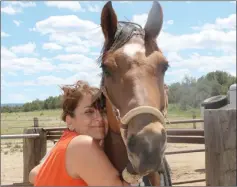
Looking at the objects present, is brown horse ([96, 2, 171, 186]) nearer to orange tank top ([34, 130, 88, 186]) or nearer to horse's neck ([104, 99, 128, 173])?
horse's neck ([104, 99, 128, 173])

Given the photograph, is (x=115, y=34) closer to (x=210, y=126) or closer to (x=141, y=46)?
(x=141, y=46)

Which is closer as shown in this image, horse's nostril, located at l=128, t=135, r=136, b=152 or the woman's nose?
horse's nostril, located at l=128, t=135, r=136, b=152

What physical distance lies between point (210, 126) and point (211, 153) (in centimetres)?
28

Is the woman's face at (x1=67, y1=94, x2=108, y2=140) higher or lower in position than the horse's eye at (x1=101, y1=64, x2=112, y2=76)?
lower

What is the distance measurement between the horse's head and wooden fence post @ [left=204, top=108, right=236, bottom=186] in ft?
5.75

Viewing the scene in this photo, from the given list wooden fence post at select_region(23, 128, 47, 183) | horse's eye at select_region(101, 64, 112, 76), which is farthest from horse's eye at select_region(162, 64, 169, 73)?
wooden fence post at select_region(23, 128, 47, 183)

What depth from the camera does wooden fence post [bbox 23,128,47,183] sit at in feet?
15.2

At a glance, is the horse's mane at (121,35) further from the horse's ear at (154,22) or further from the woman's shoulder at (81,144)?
the woman's shoulder at (81,144)

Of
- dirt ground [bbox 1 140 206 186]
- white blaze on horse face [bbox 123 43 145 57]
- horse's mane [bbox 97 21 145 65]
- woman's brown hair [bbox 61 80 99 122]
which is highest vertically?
horse's mane [bbox 97 21 145 65]

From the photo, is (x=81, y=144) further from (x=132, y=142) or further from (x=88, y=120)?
(x=88, y=120)

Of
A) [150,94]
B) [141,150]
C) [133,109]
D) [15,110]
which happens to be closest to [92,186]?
[141,150]

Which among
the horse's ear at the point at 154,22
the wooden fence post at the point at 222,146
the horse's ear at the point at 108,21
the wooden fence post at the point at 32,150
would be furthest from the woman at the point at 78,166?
the wooden fence post at the point at 32,150

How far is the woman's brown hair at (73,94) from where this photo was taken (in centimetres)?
209

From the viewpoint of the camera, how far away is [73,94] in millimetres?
2086
